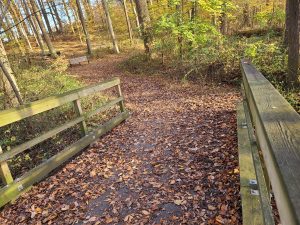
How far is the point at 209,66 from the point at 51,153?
761 cm

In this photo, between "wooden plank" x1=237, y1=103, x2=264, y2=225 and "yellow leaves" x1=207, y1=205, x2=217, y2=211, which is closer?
"wooden plank" x1=237, y1=103, x2=264, y2=225

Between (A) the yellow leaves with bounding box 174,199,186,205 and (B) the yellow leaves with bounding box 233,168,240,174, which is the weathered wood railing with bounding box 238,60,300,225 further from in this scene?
(A) the yellow leaves with bounding box 174,199,186,205

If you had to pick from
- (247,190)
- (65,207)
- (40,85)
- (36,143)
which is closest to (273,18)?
(40,85)

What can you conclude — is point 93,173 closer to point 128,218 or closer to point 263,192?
point 128,218

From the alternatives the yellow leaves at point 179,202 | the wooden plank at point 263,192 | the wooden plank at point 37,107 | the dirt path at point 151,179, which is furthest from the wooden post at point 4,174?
the wooden plank at point 263,192

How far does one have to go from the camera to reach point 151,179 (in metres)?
4.43

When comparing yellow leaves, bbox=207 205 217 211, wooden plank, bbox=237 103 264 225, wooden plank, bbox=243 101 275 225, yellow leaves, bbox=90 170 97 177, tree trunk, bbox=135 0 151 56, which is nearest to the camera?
wooden plank, bbox=243 101 275 225

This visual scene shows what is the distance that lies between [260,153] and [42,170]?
3609 millimetres

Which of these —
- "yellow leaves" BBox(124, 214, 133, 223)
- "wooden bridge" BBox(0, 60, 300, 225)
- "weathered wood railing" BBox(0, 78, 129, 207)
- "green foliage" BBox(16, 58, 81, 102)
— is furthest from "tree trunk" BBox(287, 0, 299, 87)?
"green foliage" BBox(16, 58, 81, 102)

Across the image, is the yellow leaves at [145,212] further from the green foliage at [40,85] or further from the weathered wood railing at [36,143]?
the green foliage at [40,85]

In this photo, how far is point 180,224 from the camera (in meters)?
3.31

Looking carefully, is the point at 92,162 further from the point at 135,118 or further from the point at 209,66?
the point at 209,66

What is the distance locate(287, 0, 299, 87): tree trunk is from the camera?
7200 mm

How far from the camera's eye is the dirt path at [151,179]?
3590 millimetres
